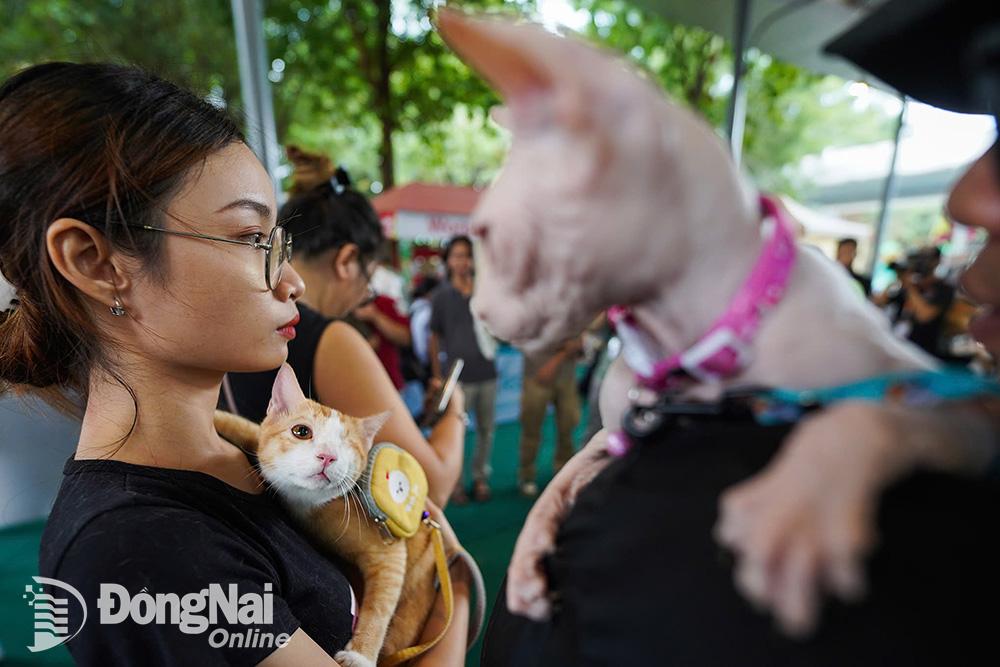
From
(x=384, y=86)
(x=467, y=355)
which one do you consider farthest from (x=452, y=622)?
(x=384, y=86)

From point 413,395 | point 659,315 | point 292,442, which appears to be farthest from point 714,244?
point 413,395

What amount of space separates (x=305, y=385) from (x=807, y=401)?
28.2 inches

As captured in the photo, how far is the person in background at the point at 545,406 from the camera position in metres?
3.39

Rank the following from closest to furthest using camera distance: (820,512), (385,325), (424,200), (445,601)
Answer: (820,512) → (445,601) → (385,325) → (424,200)

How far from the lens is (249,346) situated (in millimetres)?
720

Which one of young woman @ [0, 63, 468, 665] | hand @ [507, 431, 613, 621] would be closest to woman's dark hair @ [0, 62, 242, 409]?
young woman @ [0, 63, 468, 665]

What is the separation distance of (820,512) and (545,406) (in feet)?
10.3

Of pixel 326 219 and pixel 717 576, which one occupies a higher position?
pixel 326 219

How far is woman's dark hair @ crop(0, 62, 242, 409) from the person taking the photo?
0.65 m

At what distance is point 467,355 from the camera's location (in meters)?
3.36

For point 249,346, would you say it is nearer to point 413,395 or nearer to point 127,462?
point 127,462

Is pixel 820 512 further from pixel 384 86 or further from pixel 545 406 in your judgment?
pixel 384 86
